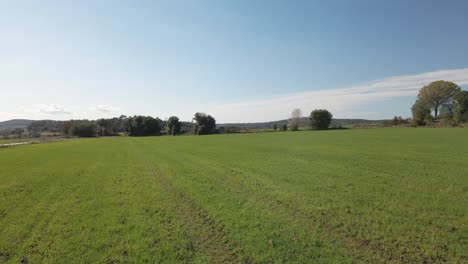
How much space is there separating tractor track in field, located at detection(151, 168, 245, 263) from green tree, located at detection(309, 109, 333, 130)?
4230 inches

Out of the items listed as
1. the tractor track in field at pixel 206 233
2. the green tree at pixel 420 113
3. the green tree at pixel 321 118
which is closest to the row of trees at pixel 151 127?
the green tree at pixel 321 118

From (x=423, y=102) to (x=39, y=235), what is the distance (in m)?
125

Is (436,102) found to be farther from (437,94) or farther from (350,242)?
(350,242)

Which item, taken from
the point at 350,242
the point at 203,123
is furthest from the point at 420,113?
the point at 350,242

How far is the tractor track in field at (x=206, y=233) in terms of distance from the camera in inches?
245

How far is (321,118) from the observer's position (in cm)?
11050

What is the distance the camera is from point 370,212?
864 centimetres

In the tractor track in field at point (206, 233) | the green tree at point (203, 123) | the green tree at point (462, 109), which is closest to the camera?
the tractor track in field at point (206, 233)

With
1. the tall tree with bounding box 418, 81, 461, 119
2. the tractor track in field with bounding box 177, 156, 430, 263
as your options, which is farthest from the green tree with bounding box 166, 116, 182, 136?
the tractor track in field with bounding box 177, 156, 430, 263

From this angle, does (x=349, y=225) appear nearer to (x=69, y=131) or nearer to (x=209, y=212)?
(x=209, y=212)

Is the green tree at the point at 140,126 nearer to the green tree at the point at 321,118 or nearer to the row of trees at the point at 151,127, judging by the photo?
the row of trees at the point at 151,127

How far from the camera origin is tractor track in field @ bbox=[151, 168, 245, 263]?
245 inches

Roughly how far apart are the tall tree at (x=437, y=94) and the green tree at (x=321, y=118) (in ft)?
119

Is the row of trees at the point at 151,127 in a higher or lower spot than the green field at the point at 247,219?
higher
